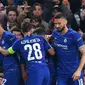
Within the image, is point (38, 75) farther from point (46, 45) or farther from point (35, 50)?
point (46, 45)

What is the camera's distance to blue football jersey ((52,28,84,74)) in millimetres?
7984

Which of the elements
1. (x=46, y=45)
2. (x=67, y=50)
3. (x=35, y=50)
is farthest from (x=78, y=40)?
(x=35, y=50)

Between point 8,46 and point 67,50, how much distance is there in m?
1.15

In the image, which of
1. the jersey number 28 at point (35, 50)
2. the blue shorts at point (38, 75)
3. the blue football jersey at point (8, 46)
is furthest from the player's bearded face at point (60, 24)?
the blue football jersey at point (8, 46)

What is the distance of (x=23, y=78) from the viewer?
838cm

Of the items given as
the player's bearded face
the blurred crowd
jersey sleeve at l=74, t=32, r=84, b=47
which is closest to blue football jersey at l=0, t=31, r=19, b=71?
the player's bearded face

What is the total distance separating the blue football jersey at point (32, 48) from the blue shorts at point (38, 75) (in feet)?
0.36

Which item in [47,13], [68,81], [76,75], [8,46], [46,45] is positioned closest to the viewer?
[76,75]

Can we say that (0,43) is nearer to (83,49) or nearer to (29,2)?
(83,49)

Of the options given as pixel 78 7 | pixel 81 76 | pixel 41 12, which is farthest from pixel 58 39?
pixel 78 7

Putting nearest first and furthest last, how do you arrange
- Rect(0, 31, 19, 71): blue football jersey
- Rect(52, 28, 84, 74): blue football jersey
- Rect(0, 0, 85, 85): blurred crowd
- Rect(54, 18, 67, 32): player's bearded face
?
Rect(54, 18, 67, 32): player's bearded face, Rect(52, 28, 84, 74): blue football jersey, Rect(0, 31, 19, 71): blue football jersey, Rect(0, 0, 85, 85): blurred crowd

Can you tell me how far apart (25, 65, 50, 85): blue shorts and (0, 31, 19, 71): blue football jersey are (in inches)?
19.0

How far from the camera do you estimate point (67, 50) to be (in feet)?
26.4

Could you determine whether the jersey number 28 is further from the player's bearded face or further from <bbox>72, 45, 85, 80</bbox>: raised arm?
<bbox>72, 45, 85, 80</bbox>: raised arm
